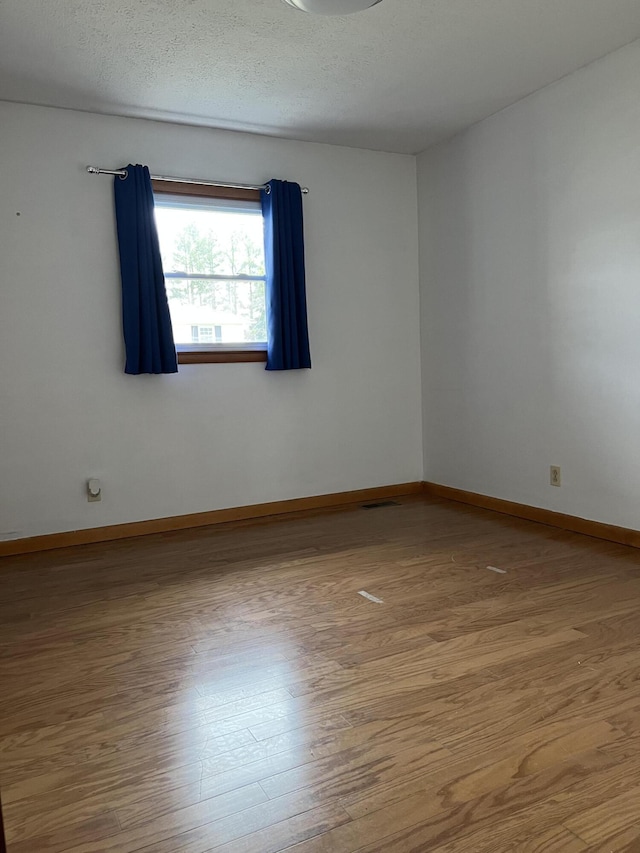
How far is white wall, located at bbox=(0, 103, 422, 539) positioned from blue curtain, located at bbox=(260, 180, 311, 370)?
0.55 feet

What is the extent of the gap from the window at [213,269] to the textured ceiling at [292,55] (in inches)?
18.5

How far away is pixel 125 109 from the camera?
3682mm

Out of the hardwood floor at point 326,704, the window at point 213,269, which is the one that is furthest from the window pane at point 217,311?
the hardwood floor at point 326,704

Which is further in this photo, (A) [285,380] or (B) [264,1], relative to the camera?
(A) [285,380]

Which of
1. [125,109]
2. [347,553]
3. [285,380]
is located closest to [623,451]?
[347,553]

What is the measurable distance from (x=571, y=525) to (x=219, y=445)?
2.12 m

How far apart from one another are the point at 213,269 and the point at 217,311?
257 millimetres

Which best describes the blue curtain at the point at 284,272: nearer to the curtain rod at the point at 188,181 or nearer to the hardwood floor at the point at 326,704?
the curtain rod at the point at 188,181

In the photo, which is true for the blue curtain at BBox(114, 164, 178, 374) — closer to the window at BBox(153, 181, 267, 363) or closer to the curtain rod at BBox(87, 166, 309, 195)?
the curtain rod at BBox(87, 166, 309, 195)

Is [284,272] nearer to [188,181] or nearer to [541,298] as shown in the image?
[188,181]

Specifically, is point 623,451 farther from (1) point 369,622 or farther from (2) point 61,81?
(2) point 61,81

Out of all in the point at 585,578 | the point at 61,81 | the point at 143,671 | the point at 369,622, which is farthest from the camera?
the point at 61,81

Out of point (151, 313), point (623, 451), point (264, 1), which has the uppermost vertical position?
point (264, 1)

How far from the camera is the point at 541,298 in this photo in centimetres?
376
